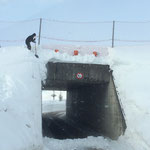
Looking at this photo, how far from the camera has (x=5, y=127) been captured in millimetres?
6773

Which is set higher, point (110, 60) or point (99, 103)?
point (110, 60)

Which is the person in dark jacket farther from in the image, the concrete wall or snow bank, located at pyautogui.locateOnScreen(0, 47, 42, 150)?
the concrete wall


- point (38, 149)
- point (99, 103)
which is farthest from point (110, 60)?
point (38, 149)

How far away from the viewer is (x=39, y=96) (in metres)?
9.93

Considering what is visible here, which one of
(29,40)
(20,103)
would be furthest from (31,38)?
(20,103)

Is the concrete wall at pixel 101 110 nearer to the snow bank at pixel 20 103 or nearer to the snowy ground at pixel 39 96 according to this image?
the snowy ground at pixel 39 96

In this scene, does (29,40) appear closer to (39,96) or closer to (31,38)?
(31,38)

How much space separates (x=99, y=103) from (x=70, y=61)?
3848mm

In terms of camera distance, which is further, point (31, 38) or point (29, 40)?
point (31, 38)

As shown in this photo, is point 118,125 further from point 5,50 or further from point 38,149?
point 5,50

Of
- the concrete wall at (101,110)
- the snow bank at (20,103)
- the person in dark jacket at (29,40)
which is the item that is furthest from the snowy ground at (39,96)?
the concrete wall at (101,110)

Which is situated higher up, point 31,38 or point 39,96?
point 31,38

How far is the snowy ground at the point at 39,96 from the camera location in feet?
24.3

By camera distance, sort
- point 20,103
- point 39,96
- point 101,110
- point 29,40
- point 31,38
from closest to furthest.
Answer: point 20,103 → point 39,96 → point 29,40 → point 31,38 → point 101,110
